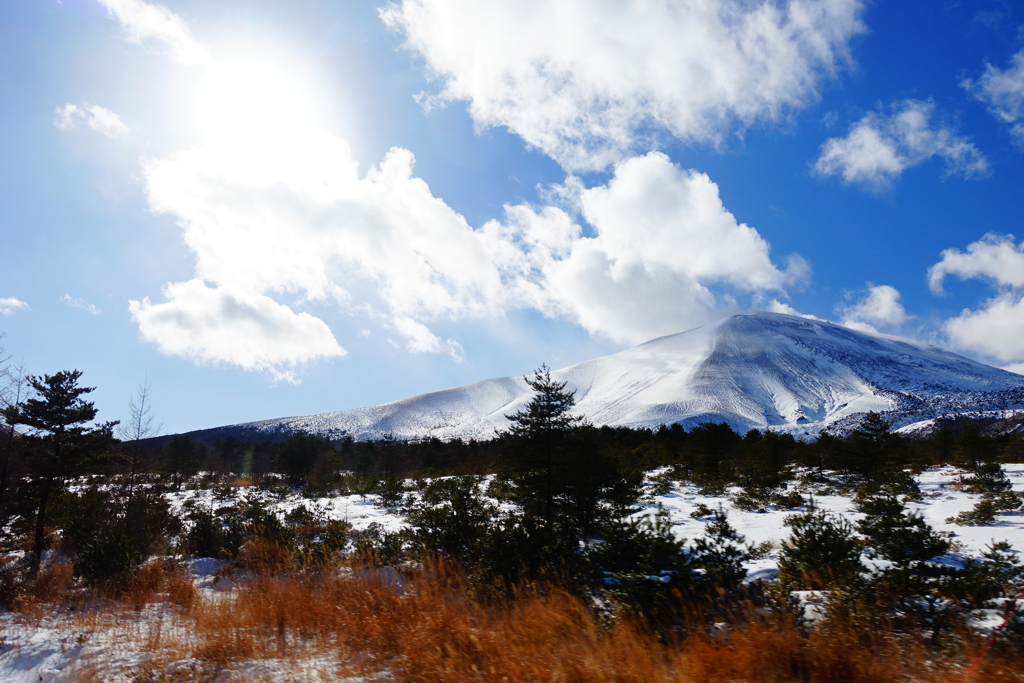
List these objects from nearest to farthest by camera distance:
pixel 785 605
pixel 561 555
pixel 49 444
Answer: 1. pixel 785 605
2. pixel 561 555
3. pixel 49 444

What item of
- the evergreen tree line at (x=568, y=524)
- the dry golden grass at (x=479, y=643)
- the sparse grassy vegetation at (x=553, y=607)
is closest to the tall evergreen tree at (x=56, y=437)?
the evergreen tree line at (x=568, y=524)

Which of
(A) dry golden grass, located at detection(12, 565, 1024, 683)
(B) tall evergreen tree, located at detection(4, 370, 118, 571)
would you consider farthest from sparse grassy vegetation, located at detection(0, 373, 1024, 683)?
(B) tall evergreen tree, located at detection(4, 370, 118, 571)

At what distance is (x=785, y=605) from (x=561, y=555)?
285 cm

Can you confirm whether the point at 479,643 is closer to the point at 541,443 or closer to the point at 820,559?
the point at 820,559

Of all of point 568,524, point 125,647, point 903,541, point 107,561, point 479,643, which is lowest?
point 568,524

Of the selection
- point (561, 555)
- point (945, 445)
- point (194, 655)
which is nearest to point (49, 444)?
point (194, 655)

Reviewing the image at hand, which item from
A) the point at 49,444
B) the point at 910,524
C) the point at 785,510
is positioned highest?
the point at 49,444

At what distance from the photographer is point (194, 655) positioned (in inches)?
165

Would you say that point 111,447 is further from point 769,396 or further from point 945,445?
point 769,396

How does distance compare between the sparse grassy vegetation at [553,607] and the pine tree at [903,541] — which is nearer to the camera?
the sparse grassy vegetation at [553,607]

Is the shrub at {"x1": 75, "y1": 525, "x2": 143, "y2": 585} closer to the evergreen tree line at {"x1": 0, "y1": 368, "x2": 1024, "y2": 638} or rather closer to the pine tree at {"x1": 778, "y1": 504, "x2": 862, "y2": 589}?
the evergreen tree line at {"x1": 0, "y1": 368, "x2": 1024, "y2": 638}

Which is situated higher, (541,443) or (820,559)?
(541,443)

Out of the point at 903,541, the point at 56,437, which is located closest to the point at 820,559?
the point at 903,541

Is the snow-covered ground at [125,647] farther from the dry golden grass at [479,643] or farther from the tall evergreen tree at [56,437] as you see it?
the tall evergreen tree at [56,437]
